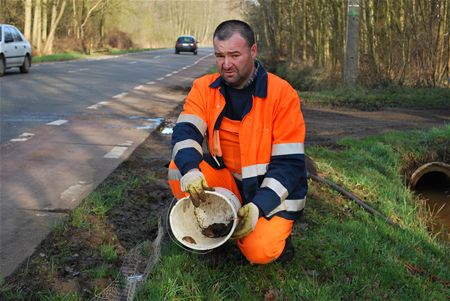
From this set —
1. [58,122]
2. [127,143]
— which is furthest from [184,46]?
[127,143]

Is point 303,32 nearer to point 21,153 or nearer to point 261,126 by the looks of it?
point 21,153

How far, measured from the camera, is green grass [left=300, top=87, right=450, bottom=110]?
1191 cm

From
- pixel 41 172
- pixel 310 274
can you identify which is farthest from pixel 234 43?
pixel 41 172

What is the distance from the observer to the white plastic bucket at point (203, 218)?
3.26 m

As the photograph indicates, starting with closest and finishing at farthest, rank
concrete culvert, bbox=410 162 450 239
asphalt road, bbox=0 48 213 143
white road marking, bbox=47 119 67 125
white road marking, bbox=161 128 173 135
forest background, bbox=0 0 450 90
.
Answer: concrete culvert, bbox=410 162 450 239 < white road marking, bbox=161 128 173 135 < white road marking, bbox=47 119 67 125 < asphalt road, bbox=0 48 213 143 < forest background, bbox=0 0 450 90

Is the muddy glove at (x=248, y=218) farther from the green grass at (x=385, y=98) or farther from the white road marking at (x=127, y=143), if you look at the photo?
the green grass at (x=385, y=98)

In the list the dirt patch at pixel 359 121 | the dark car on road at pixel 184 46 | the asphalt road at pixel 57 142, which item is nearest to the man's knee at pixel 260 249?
the asphalt road at pixel 57 142

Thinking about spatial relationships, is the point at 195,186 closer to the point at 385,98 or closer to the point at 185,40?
the point at 385,98

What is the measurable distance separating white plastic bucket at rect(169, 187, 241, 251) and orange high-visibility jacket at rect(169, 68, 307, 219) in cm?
16

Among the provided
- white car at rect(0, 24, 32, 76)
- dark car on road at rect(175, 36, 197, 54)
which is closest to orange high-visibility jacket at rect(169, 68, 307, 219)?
white car at rect(0, 24, 32, 76)

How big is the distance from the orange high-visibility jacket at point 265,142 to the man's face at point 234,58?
0.10 meters

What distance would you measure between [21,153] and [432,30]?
996 cm

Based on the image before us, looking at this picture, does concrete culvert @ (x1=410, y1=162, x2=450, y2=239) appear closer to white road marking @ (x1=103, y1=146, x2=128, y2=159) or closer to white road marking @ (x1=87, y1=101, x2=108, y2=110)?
white road marking @ (x1=103, y1=146, x2=128, y2=159)

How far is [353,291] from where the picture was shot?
10.9 feet
